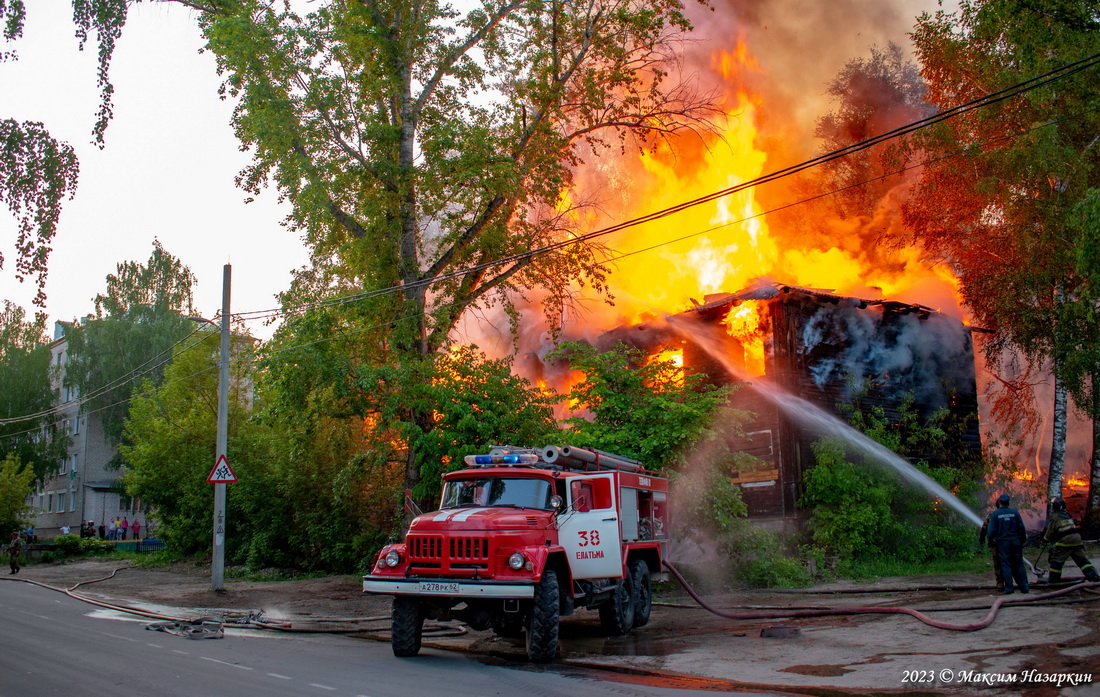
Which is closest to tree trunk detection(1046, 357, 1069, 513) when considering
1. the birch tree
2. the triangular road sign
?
the birch tree

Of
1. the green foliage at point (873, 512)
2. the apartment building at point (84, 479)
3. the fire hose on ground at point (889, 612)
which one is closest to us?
the fire hose on ground at point (889, 612)

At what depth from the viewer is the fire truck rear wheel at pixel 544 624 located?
984cm

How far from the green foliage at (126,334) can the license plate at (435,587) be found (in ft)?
146

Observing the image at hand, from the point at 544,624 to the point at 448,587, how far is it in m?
1.24

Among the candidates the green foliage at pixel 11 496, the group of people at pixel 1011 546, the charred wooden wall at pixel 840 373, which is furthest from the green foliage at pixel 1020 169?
the green foliage at pixel 11 496

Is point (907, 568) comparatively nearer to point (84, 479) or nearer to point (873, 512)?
point (873, 512)

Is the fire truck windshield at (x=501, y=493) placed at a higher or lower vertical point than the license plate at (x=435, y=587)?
higher

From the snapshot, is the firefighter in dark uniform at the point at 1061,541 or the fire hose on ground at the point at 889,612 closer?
the fire hose on ground at the point at 889,612

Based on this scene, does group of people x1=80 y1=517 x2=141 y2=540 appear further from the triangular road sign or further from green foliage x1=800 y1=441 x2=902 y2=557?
green foliage x1=800 y1=441 x2=902 y2=557

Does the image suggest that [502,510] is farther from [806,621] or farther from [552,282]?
[552,282]

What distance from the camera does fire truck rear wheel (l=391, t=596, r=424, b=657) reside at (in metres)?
10.3

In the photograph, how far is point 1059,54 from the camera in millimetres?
19016

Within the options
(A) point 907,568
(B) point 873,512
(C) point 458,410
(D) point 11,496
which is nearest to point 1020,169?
(B) point 873,512

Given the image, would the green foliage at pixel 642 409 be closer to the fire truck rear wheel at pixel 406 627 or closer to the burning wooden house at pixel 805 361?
the burning wooden house at pixel 805 361
